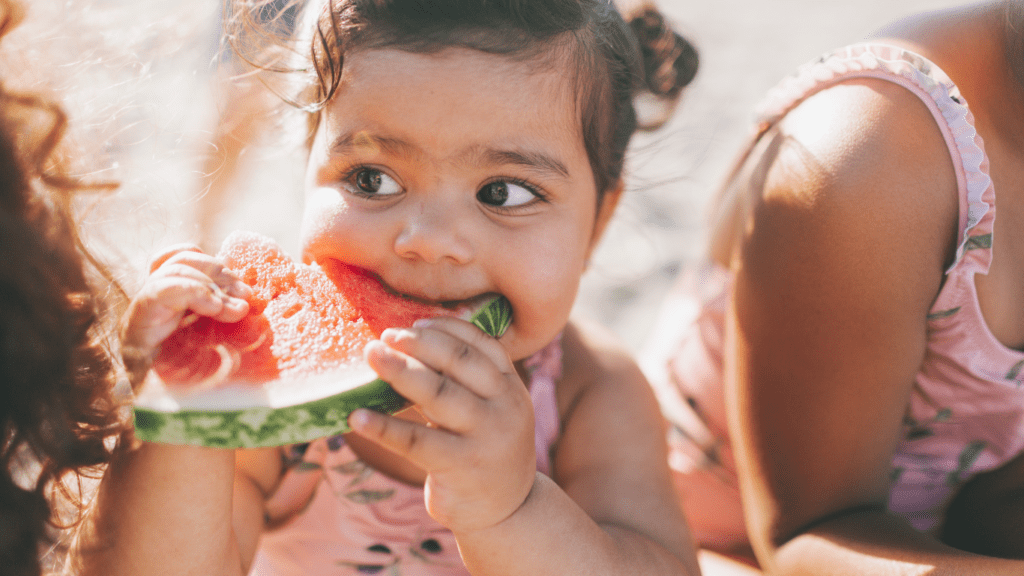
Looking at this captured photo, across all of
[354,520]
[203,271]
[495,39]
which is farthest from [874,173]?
[354,520]

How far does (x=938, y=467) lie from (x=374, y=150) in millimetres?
1718

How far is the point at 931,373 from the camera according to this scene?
168cm

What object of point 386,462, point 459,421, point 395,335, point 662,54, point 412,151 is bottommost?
point 386,462

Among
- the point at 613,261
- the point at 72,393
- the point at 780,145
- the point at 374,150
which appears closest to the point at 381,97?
the point at 374,150

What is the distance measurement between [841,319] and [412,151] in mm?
1033

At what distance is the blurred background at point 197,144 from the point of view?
1463 mm

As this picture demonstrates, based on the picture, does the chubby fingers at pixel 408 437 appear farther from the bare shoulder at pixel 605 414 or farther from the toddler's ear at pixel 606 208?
the toddler's ear at pixel 606 208

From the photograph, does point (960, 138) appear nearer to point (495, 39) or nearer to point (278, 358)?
point (495, 39)

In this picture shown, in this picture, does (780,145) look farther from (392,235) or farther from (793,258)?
(392,235)

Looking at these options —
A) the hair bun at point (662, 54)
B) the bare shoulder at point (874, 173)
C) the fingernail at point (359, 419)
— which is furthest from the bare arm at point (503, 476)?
the hair bun at point (662, 54)

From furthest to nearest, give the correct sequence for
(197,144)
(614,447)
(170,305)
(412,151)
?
(197,144) < (614,447) < (412,151) < (170,305)

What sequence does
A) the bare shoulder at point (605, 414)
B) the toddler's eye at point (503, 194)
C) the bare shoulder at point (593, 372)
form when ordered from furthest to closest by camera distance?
the bare shoulder at point (593, 372) < the bare shoulder at point (605, 414) < the toddler's eye at point (503, 194)

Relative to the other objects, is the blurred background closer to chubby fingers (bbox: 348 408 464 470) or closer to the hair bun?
the hair bun

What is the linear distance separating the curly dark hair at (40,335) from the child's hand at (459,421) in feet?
1.55
